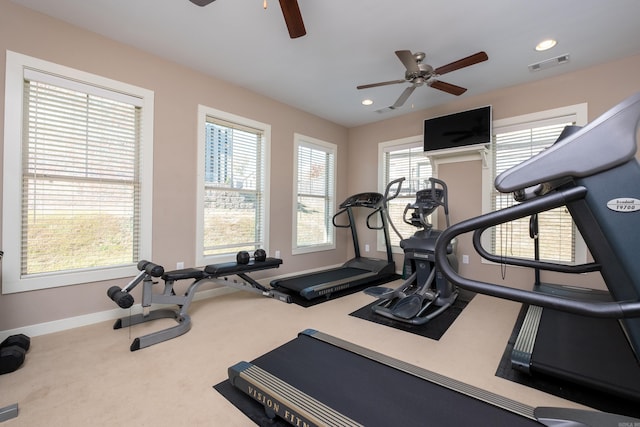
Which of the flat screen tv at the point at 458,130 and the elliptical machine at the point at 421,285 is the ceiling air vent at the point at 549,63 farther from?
the elliptical machine at the point at 421,285

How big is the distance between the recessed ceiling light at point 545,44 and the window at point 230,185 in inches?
137

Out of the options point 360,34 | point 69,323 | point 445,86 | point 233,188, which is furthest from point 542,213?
point 69,323

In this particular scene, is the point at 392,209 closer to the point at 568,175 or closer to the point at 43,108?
the point at 568,175

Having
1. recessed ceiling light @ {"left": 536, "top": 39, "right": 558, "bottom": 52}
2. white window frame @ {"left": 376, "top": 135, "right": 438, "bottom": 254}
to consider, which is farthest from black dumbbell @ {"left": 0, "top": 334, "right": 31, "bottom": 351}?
recessed ceiling light @ {"left": 536, "top": 39, "right": 558, "bottom": 52}

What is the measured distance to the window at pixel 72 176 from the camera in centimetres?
240

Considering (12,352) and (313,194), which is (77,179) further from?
(313,194)

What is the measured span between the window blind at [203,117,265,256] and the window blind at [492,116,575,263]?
355 centimetres

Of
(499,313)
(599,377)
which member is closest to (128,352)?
(599,377)

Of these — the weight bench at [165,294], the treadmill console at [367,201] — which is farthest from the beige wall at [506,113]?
the weight bench at [165,294]

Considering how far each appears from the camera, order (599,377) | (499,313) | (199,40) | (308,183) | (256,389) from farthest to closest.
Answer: (308,183) < (499,313) < (199,40) < (599,377) < (256,389)

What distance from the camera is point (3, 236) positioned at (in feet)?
7.68

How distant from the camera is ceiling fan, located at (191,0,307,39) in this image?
1800 mm

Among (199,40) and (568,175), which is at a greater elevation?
(199,40)

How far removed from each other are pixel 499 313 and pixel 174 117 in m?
4.48
